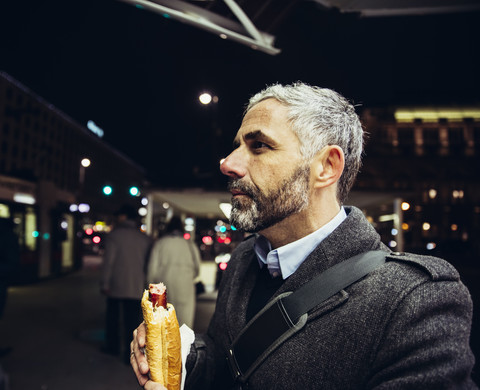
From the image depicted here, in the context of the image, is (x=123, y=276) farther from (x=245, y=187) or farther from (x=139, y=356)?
(x=245, y=187)

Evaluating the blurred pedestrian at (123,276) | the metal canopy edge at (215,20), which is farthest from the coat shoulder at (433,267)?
the blurred pedestrian at (123,276)

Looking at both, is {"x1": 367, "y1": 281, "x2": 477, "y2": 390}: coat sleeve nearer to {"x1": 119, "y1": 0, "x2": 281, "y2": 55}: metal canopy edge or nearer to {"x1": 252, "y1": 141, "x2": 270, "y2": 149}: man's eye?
{"x1": 252, "y1": 141, "x2": 270, "y2": 149}: man's eye

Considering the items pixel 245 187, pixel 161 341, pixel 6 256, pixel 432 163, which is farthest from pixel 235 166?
pixel 432 163

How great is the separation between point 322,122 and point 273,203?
17.1 inches

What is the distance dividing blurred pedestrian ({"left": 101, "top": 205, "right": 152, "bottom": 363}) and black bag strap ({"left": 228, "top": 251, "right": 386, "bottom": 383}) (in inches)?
188

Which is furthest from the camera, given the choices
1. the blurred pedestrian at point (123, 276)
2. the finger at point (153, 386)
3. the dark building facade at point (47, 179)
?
the dark building facade at point (47, 179)

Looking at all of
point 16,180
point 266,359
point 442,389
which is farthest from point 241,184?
point 16,180

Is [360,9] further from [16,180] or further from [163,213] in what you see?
[16,180]

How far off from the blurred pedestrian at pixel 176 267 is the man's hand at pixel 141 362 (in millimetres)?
4551

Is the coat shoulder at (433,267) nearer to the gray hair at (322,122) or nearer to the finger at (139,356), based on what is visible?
the gray hair at (322,122)

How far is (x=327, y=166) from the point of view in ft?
5.12

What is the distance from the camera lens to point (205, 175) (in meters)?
10.5

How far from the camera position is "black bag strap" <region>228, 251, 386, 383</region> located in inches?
50.6

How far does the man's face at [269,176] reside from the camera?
1491mm
